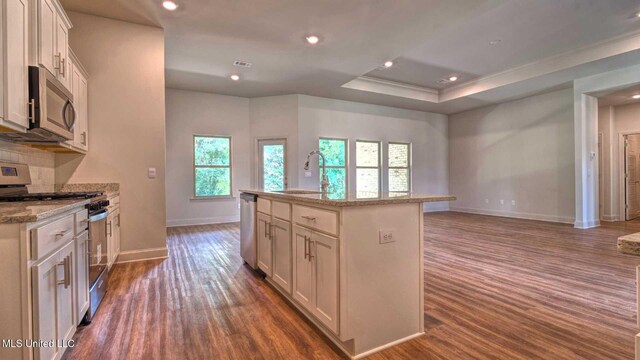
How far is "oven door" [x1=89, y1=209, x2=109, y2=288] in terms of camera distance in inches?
86.0

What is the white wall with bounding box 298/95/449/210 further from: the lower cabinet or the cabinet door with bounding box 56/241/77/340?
the cabinet door with bounding box 56/241/77/340

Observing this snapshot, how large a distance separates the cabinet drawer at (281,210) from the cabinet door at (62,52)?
2.11m

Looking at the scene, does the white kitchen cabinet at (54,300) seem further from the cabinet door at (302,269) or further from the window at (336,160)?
the window at (336,160)

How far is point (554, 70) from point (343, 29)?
13.7ft

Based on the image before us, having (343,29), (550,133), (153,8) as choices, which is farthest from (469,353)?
(550,133)

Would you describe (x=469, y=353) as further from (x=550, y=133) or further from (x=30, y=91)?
(x=550, y=133)

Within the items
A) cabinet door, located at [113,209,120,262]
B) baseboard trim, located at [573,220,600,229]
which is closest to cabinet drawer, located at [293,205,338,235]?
cabinet door, located at [113,209,120,262]

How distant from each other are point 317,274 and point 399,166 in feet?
22.4

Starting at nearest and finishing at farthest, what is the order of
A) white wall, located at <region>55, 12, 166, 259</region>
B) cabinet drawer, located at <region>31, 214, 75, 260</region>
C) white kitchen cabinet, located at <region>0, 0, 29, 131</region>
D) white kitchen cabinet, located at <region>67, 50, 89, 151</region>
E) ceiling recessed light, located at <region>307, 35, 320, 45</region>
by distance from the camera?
cabinet drawer, located at <region>31, 214, 75, 260</region>
white kitchen cabinet, located at <region>0, 0, 29, 131</region>
white kitchen cabinet, located at <region>67, 50, 89, 151</region>
white wall, located at <region>55, 12, 166, 259</region>
ceiling recessed light, located at <region>307, 35, 320, 45</region>

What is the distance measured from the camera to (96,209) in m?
2.29

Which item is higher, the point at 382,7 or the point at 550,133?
the point at 382,7

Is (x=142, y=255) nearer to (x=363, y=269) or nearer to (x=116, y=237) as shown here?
(x=116, y=237)

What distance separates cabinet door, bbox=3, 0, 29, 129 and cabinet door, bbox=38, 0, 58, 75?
167 mm

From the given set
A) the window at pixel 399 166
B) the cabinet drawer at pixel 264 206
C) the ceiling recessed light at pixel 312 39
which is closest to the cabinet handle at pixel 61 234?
the cabinet drawer at pixel 264 206
